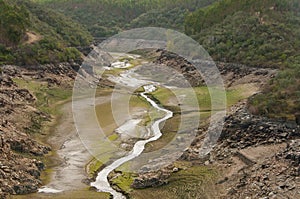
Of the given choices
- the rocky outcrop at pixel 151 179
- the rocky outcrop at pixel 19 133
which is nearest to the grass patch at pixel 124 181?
the rocky outcrop at pixel 151 179

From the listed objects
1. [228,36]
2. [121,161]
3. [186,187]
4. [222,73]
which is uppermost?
[228,36]

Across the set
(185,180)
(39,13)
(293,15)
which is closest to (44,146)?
(185,180)

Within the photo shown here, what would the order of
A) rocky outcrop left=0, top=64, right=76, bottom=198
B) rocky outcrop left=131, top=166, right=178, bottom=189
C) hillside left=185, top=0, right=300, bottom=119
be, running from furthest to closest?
1. hillside left=185, top=0, right=300, bottom=119
2. rocky outcrop left=131, top=166, right=178, bottom=189
3. rocky outcrop left=0, top=64, right=76, bottom=198

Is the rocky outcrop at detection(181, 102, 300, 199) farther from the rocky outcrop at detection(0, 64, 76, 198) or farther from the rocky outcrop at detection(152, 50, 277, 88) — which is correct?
the rocky outcrop at detection(152, 50, 277, 88)

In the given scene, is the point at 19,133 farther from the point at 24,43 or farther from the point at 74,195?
the point at 24,43

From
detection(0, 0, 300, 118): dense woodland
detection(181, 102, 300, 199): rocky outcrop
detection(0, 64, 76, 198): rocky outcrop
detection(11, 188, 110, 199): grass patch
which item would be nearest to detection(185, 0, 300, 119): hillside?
detection(0, 0, 300, 118): dense woodland

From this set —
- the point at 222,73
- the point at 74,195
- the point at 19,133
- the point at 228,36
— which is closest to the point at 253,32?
the point at 228,36

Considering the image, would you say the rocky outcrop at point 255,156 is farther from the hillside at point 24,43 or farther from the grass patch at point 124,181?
the hillside at point 24,43

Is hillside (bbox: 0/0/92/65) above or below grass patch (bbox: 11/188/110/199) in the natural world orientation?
above
